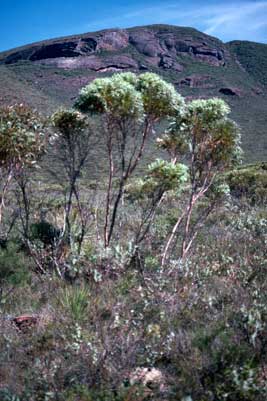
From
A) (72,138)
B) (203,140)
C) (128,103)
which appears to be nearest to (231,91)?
(203,140)

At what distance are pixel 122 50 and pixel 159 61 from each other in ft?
21.8

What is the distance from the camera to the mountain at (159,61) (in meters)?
62.5

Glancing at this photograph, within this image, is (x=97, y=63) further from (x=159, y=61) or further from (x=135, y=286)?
(x=135, y=286)

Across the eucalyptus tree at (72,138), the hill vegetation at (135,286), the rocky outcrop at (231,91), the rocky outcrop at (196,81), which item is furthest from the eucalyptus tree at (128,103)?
the rocky outcrop at (196,81)

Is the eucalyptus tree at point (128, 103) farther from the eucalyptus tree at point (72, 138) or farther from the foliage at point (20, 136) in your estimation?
the foliage at point (20, 136)

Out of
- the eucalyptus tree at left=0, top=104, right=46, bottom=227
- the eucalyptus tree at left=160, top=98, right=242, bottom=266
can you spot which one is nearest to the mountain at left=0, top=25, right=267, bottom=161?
the eucalyptus tree at left=0, top=104, right=46, bottom=227

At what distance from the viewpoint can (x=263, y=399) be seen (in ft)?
11.1

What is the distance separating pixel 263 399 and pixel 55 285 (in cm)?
336

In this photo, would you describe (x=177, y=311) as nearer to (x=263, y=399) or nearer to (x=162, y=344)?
(x=162, y=344)

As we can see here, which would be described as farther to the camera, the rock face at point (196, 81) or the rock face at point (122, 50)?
the rock face at point (122, 50)

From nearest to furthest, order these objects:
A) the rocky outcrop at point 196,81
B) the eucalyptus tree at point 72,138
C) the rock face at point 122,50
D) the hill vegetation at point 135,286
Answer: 1. the hill vegetation at point 135,286
2. the eucalyptus tree at point 72,138
3. the rocky outcrop at point 196,81
4. the rock face at point 122,50

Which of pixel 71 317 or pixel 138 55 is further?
pixel 138 55

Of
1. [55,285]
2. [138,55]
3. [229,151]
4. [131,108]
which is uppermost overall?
[138,55]

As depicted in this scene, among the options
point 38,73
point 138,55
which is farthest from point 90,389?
point 138,55
